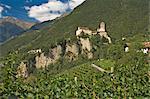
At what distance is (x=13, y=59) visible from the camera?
50.3 ft

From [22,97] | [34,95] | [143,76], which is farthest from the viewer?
[143,76]

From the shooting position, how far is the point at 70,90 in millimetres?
21062

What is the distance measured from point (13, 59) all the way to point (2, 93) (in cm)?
127

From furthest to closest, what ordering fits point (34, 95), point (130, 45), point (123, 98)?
point (130, 45)
point (123, 98)
point (34, 95)

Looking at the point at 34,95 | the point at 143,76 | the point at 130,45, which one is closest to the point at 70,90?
the point at 34,95

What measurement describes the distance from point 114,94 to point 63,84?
127 inches

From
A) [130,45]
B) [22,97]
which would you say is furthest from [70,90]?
[130,45]

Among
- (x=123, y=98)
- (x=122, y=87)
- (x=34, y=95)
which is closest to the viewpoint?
(x=34, y=95)

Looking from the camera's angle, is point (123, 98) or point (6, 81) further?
point (123, 98)

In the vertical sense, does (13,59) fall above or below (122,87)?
above

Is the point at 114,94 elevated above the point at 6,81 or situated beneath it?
situated beneath

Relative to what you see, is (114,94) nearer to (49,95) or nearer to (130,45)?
(49,95)

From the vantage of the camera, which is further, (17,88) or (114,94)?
(114,94)

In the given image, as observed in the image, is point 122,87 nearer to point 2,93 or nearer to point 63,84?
point 63,84
